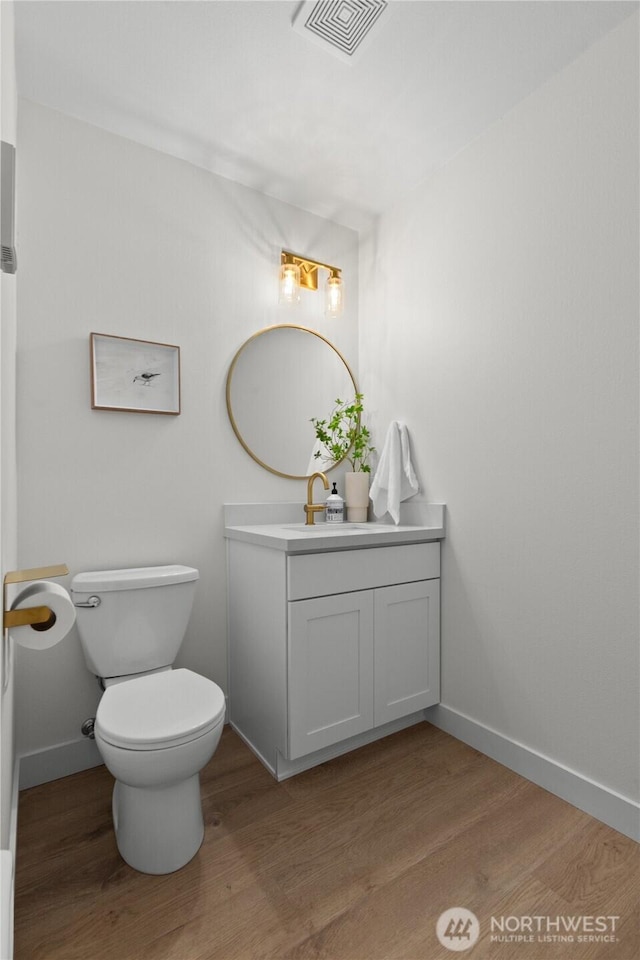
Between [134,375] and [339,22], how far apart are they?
1.33 meters

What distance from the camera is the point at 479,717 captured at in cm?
195

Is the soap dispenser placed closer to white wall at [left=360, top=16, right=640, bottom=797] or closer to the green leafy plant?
the green leafy plant

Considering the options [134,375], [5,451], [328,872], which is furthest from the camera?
[134,375]

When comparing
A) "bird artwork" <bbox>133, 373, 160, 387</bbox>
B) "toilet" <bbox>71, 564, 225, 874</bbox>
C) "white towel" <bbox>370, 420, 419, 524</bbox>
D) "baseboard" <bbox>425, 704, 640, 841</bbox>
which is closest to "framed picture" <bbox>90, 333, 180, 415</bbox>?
"bird artwork" <bbox>133, 373, 160, 387</bbox>

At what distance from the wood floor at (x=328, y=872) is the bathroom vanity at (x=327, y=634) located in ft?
0.65

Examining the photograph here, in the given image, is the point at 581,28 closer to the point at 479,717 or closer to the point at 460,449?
the point at 460,449

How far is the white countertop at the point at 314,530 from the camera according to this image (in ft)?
5.67

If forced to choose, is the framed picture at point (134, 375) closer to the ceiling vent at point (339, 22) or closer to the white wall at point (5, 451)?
the white wall at point (5, 451)

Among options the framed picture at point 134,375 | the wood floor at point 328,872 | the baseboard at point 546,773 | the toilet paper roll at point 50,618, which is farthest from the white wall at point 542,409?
the toilet paper roll at point 50,618

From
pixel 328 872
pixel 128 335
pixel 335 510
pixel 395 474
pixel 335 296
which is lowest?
pixel 328 872

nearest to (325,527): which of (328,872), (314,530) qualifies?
(314,530)

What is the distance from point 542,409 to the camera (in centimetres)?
172

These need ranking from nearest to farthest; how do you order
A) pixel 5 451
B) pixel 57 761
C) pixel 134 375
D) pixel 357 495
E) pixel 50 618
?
1. pixel 50 618
2. pixel 5 451
3. pixel 57 761
4. pixel 134 375
5. pixel 357 495

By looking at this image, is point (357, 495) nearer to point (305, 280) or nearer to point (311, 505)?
point (311, 505)
